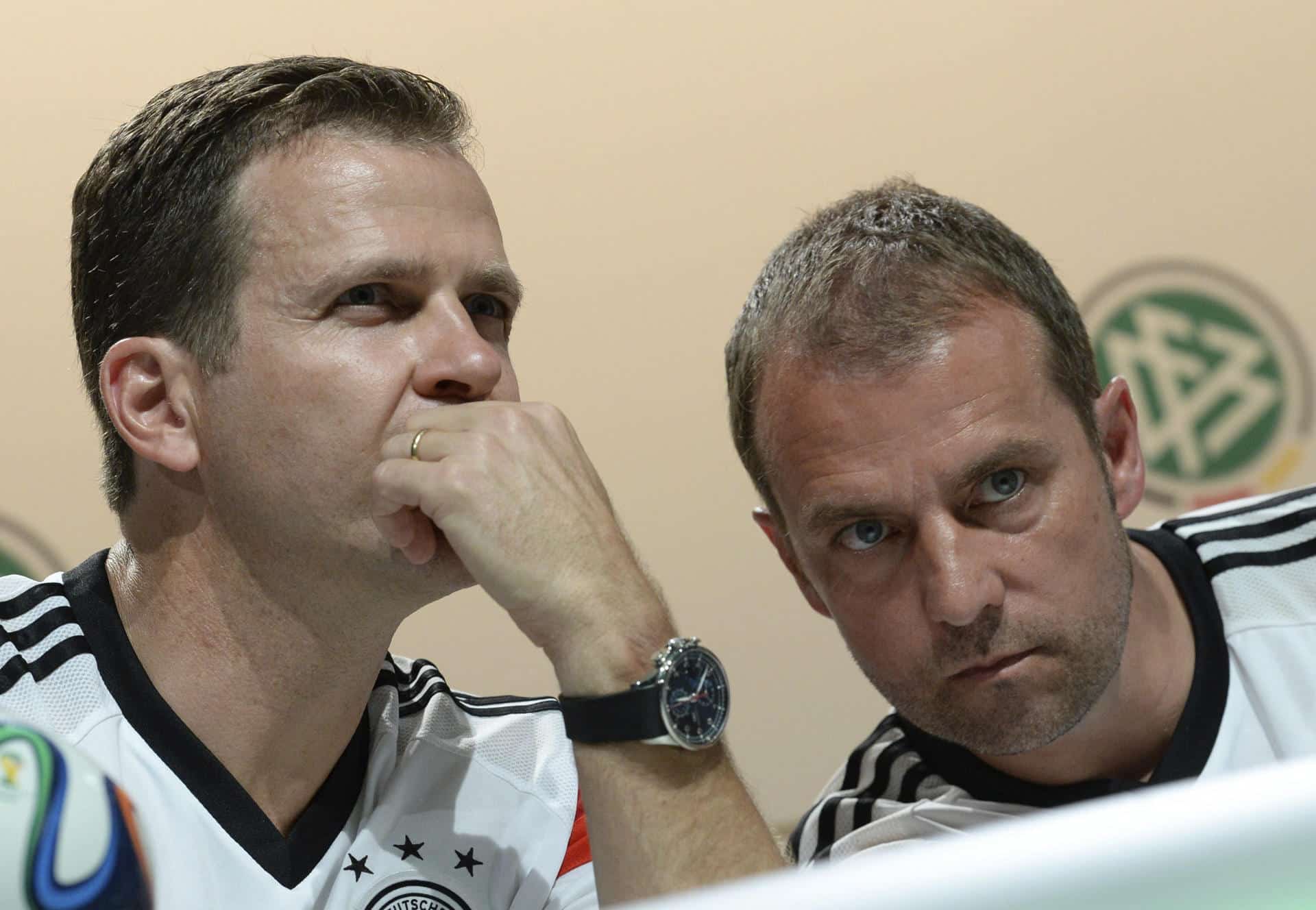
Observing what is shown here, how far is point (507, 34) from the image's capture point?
2566 millimetres

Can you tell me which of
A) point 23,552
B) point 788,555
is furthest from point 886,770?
point 23,552

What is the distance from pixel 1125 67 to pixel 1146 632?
1587mm

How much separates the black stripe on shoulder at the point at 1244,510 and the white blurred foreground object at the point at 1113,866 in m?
1.48

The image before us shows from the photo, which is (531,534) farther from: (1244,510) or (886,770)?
(1244,510)

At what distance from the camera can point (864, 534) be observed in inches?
58.8

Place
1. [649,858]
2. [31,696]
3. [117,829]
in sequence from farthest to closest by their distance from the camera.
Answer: [31,696]
[649,858]
[117,829]

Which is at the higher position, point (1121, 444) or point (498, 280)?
point (498, 280)

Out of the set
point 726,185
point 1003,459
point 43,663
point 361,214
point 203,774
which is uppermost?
point 361,214

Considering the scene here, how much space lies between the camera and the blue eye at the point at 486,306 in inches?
54.9

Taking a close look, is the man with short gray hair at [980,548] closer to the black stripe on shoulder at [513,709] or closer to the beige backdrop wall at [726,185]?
the black stripe on shoulder at [513,709]

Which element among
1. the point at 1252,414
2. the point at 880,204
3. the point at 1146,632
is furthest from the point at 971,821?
the point at 1252,414

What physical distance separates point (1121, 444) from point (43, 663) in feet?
4.05

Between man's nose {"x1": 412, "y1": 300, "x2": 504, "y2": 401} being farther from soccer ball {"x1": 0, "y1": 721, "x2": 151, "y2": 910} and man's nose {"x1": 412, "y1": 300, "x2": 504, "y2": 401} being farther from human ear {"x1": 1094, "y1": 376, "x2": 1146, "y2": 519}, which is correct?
human ear {"x1": 1094, "y1": 376, "x2": 1146, "y2": 519}

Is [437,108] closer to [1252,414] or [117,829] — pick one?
[117,829]
